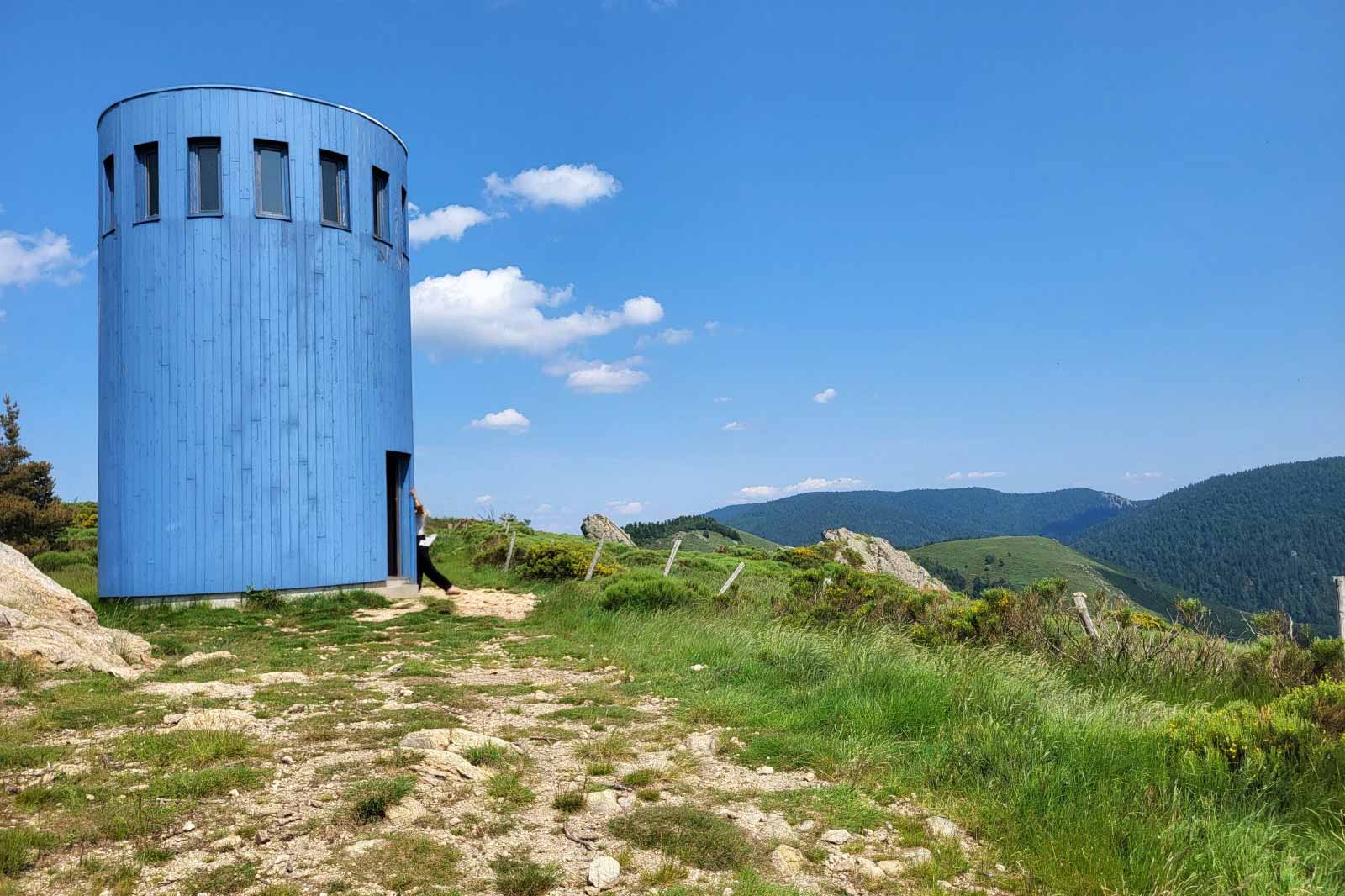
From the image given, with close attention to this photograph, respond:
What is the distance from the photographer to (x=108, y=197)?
16.1 m

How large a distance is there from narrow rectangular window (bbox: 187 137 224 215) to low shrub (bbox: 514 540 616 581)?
31.3 ft

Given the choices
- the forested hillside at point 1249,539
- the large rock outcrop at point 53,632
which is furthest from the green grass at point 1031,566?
the large rock outcrop at point 53,632

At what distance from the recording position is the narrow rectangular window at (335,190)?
52.8 feet

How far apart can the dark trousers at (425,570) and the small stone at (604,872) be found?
13801 mm

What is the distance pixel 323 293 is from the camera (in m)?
15.7

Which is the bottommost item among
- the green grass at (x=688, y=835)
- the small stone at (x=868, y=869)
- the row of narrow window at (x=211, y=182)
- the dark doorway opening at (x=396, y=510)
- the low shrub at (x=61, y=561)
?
the small stone at (x=868, y=869)

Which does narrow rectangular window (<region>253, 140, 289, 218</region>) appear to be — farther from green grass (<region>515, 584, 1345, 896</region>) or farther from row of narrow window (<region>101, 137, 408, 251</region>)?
green grass (<region>515, 584, 1345, 896</region>)

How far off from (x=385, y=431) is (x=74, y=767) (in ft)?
37.9

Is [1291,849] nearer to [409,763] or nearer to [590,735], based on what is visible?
[590,735]

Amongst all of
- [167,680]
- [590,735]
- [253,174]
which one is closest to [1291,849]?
[590,735]

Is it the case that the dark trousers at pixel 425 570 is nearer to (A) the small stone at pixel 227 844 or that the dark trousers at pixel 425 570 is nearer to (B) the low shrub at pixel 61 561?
(B) the low shrub at pixel 61 561

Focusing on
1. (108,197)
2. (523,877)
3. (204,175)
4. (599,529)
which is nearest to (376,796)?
(523,877)

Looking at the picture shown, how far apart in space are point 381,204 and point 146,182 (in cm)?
408

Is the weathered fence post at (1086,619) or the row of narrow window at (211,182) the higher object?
the row of narrow window at (211,182)
